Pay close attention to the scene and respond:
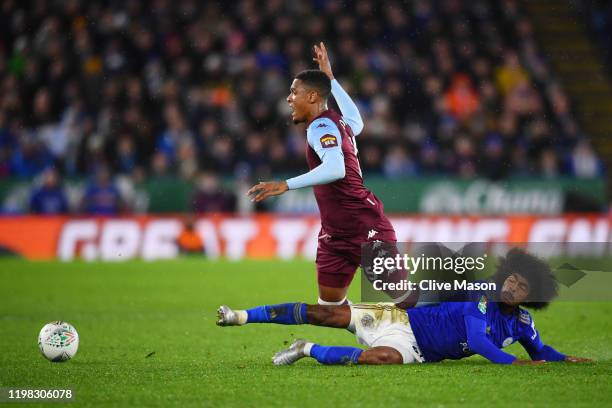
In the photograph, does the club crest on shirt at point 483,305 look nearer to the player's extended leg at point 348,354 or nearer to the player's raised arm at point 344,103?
the player's extended leg at point 348,354

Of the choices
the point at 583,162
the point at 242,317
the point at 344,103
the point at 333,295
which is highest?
the point at 583,162

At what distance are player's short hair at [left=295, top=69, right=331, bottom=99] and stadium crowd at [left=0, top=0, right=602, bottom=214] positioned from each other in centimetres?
1152

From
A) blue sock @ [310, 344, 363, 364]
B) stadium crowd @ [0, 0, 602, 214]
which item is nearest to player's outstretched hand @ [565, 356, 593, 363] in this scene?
blue sock @ [310, 344, 363, 364]

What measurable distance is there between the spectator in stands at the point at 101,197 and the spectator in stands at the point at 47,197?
1.52 ft

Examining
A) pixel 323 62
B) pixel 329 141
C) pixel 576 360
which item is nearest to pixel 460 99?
pixel 323 62

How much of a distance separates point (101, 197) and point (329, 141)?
11.9 metres

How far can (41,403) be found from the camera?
21.4 ft

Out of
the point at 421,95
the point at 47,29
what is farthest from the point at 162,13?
the point at 421,95

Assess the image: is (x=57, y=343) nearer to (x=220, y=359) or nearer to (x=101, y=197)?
(x=220, y=359)

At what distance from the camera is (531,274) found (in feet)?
26.1

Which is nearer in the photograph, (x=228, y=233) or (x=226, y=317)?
(x=226, y=317)

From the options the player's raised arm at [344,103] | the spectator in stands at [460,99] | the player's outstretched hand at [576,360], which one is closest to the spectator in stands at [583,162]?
the spectator in stands at [460,99]

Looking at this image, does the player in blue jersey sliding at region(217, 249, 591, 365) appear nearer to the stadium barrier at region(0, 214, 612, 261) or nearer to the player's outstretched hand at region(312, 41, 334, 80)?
the player's outstretched hand at region(312, 41, 334, 80)

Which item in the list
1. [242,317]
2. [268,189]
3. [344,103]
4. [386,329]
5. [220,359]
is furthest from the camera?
[344,103]
